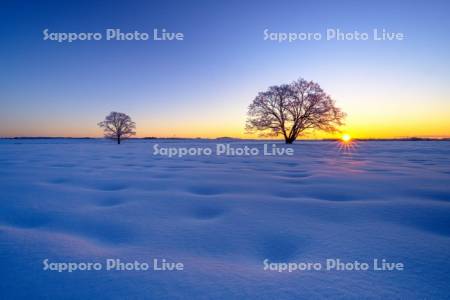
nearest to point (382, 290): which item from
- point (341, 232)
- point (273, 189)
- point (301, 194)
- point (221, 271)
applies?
point (341, 232)

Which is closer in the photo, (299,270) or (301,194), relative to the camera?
(299,270)

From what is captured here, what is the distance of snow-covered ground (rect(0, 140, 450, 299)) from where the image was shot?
3.31 feet

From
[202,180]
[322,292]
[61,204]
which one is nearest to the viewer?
[322,292]

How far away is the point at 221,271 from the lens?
44.3 inches

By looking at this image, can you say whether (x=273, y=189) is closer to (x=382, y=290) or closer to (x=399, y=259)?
(x=399, y=259)

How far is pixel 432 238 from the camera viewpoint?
4.64ft

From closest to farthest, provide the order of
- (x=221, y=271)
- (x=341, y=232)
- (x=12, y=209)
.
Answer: (x=221, y=271) < (x=341, y=232) < (x=12, y=209)

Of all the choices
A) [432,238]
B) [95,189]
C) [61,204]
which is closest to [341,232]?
[432,238]

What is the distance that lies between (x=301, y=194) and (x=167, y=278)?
5.47ft

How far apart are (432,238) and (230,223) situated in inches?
46.0

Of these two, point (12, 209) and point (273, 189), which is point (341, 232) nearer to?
point (273, 189)

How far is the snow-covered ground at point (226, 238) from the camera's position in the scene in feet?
3.31

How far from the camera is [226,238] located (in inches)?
57.9

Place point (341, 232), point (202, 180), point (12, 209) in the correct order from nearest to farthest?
point (341, 232), point (12, 209), point (202, 180)
